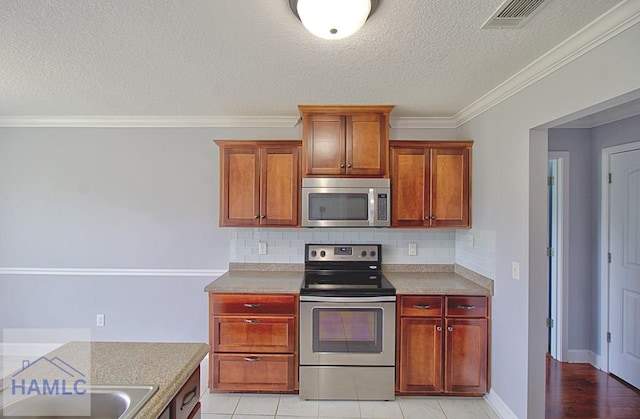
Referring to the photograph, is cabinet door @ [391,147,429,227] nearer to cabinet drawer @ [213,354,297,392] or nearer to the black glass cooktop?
the black glass cooktop

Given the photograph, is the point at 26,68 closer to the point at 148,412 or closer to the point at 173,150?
the point at 173,150

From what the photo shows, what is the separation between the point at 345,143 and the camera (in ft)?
9.11

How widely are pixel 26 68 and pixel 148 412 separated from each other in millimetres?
2401

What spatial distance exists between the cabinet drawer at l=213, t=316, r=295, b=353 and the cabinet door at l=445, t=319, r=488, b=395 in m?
1.25

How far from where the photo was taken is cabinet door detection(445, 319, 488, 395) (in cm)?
252

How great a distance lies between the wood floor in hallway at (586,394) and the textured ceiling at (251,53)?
2529 millimetres

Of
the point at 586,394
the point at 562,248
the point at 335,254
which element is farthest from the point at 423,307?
the point at 562,248

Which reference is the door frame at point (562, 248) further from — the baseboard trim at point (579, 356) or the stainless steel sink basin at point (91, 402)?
the stainless steel sink basin at point (91, 402)

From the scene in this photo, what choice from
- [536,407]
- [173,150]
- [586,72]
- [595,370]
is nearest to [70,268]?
[173,150]

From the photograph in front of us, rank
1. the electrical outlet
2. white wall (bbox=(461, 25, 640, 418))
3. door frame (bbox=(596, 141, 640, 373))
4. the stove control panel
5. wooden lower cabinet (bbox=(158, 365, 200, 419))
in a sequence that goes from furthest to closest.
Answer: the stove control panel → door frame (bbox=(596, 141, 640, 373)) → the electrical outlet → white wall (bbox=(461, 25, 640, 418)) → wooden lower cabinet (bbox=(158, 365, 200, 419))

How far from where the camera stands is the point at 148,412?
37.3 inches

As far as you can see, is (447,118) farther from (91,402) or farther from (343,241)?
(91,402)

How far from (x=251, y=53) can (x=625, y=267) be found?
3.54 meters

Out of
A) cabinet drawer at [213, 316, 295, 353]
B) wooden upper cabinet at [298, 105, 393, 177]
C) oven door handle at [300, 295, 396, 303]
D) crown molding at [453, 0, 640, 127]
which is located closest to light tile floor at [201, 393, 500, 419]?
cabinet drawer at [213, 316, 295, 353]
